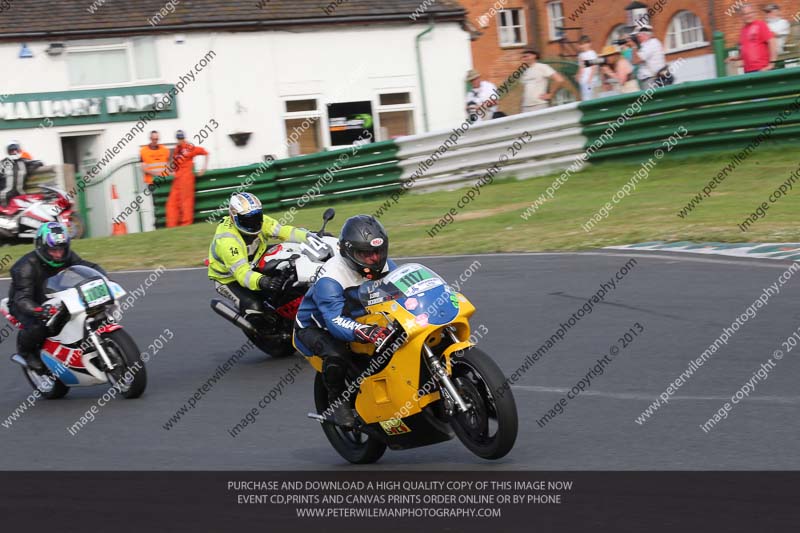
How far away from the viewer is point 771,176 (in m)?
16.4

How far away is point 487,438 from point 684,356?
3.06 m

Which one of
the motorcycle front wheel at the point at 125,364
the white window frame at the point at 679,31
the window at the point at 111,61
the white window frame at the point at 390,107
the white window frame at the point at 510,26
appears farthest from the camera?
the white window frame at the point at 510,26

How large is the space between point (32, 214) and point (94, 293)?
11922mm

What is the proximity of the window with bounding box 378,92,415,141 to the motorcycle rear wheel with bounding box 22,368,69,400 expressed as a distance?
19183 millimetres

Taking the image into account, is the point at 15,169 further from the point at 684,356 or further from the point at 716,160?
the point at 684,356

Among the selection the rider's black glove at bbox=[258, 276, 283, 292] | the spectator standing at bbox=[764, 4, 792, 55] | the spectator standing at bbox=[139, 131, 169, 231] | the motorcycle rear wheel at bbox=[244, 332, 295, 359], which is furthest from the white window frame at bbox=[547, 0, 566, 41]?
the rider's black glove at bbox=[258, 276, 283, 292]

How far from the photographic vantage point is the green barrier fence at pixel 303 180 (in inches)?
841

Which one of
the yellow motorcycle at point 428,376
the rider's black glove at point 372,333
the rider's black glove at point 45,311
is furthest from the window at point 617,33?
the rider's black glove at point 372,333

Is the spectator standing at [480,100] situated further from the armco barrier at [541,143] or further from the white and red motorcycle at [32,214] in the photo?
the white and red motorcycle at [32,214]

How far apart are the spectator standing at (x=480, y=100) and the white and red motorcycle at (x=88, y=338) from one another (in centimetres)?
1240

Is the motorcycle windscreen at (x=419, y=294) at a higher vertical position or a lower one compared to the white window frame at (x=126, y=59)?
lower

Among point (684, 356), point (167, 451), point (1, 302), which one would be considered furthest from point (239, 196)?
point (684, 356)

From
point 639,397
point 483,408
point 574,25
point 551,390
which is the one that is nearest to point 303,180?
point 551,390

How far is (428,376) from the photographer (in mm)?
6469
